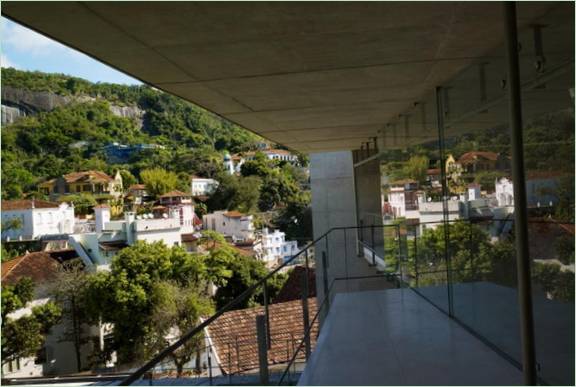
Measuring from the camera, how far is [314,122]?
21.0 ft

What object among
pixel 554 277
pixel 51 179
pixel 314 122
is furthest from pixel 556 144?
pixel 51 179

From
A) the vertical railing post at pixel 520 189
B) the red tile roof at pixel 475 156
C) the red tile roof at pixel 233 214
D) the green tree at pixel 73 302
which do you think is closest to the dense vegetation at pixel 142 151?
the red tile roof at pixel 233 214

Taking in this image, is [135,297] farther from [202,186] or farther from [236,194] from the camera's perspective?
[202,186]

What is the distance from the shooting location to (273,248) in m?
48.4

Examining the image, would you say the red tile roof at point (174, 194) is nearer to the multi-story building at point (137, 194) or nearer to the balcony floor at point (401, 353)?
the multi-story building at point (137, 194)

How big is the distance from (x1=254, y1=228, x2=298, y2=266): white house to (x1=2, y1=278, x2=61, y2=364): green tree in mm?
19068

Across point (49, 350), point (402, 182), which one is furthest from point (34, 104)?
point (402, 182)

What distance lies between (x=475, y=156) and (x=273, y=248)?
4500 centimetres

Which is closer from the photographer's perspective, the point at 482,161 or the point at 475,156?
the point at 482,161

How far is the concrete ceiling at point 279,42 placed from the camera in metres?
2.34

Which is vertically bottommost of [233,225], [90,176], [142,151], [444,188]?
[233,225]

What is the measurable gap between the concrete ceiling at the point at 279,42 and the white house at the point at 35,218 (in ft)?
142

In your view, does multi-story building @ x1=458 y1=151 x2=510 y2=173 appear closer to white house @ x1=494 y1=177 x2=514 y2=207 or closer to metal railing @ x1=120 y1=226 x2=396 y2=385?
white house @ x1=494 y1=177 x2=514 y2=207

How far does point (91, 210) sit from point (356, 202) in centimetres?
4535
